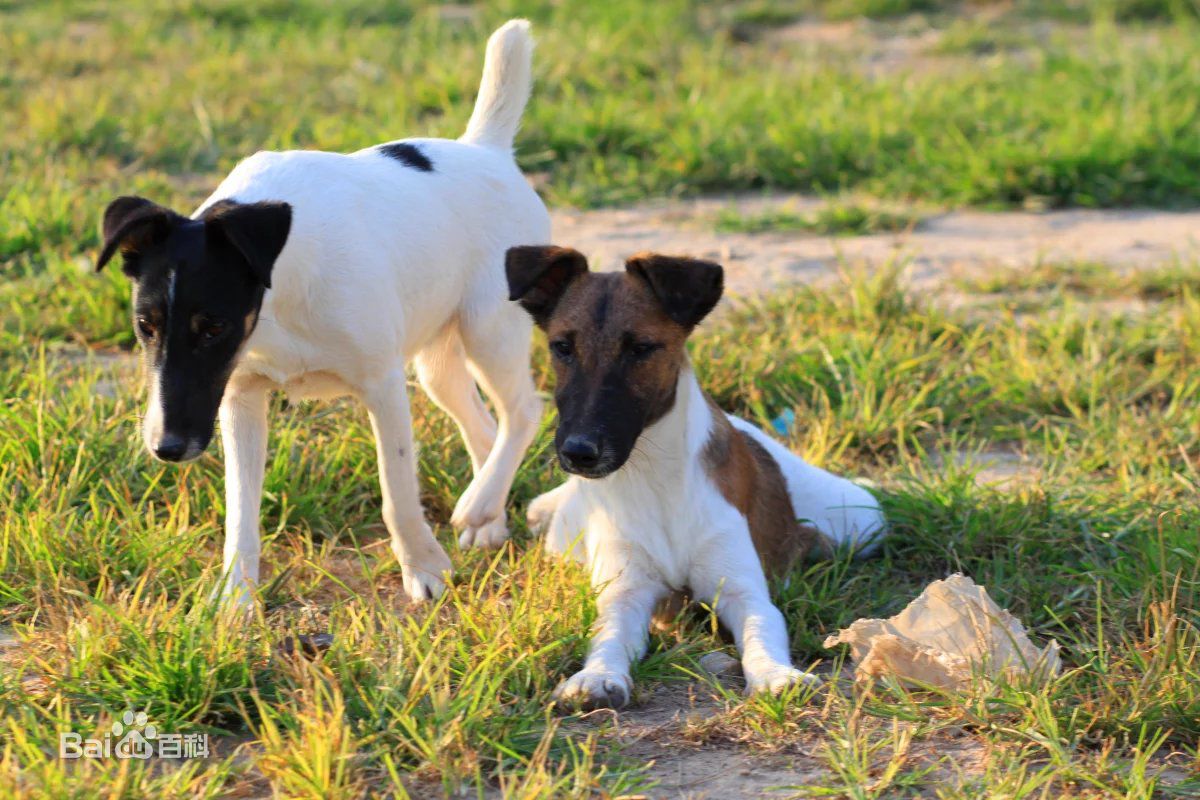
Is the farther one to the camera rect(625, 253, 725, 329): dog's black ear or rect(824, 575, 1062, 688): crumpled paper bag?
rect(625, 253, 725, 329): dog's black ear

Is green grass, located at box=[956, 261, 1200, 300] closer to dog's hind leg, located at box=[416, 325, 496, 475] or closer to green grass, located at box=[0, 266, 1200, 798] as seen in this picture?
green grass, located at box=[0, 266, 1200, 798]

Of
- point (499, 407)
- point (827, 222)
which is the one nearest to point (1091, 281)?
point (827, 222)

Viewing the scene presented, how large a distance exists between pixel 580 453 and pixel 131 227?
1.19 metres

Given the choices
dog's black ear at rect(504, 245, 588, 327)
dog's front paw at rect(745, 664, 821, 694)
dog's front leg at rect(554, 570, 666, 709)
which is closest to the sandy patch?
dog's black ear at rect(504, 245, 588, 327)

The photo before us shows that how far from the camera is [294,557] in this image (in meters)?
4.50

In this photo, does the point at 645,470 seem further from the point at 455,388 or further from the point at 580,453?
the point at 455,388

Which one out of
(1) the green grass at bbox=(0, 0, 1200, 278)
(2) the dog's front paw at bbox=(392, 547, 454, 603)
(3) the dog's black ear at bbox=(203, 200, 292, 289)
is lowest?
(2) the dog's front paw at bbox=(392, 547, 454, 603)

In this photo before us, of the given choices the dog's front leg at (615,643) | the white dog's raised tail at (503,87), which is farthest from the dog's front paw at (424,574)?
the white dog's raised tail at (503,87)

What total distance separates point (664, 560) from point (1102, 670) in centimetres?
114

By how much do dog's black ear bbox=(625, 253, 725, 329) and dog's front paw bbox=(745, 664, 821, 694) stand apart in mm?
933

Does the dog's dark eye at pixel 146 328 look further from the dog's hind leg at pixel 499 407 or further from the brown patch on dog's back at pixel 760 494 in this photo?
the brown patch on dog's back at pixel 760 494

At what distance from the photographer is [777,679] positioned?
12.3 ft

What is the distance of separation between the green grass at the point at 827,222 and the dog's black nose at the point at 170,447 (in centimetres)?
434

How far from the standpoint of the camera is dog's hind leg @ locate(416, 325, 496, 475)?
510 cm
